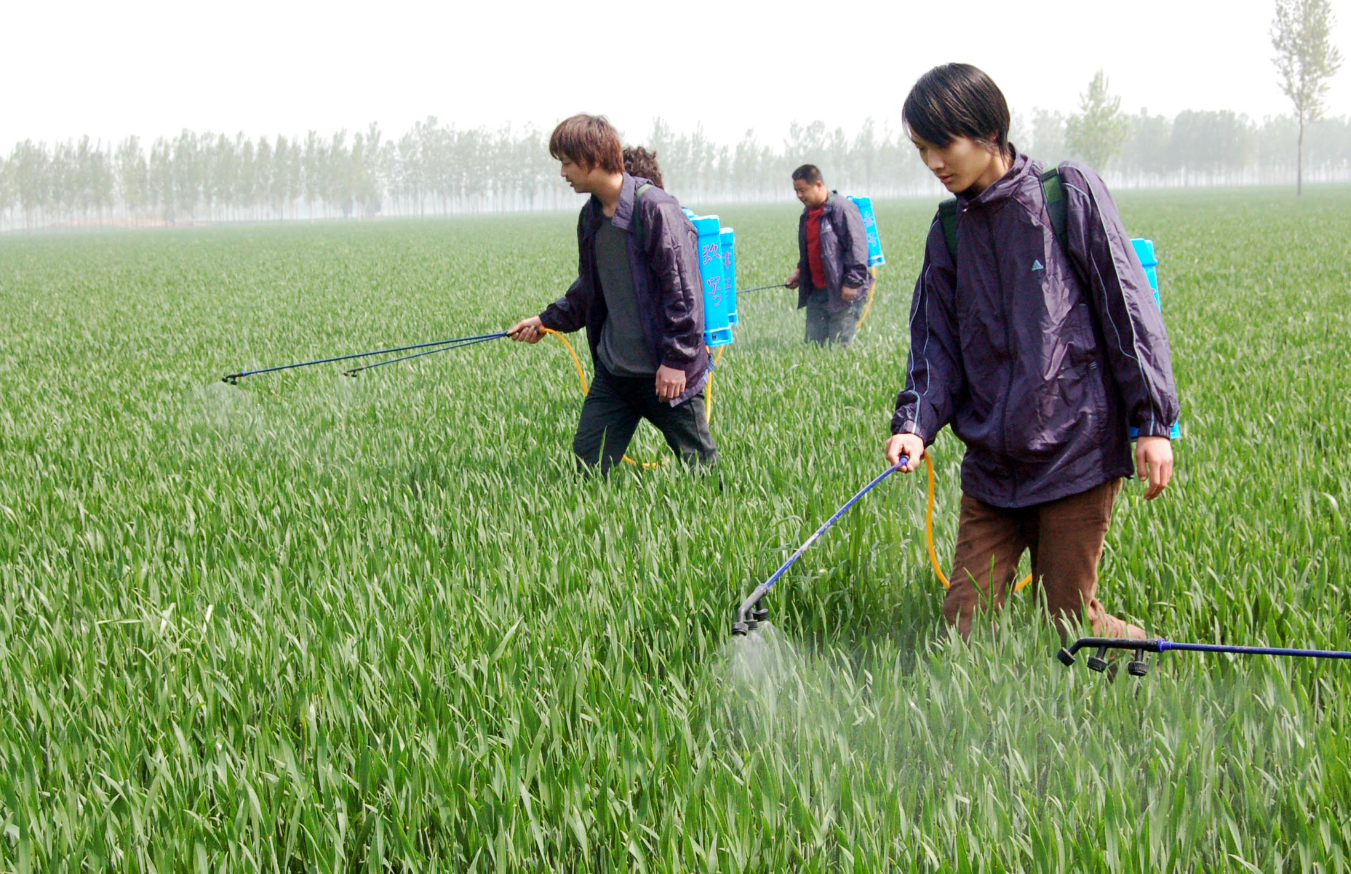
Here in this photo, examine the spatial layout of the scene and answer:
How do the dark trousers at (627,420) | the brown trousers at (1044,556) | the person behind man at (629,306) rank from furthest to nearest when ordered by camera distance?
the dark trousers at (627,420)
the person behind man at (629,306)
the brown trousers at (1044,556)

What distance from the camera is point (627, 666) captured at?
2848 millimetres

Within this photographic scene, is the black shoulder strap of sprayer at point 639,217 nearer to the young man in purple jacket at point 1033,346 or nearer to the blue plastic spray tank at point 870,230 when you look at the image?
the young man in purple jacket at point 1033,346

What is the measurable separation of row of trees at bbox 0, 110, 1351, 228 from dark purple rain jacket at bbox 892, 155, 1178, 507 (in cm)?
13304

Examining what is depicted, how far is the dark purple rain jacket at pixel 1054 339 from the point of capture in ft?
7.96

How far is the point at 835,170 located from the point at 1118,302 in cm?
16161

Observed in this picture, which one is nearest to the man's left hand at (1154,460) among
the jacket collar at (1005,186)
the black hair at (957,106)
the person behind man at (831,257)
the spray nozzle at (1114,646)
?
the spray nozzle at (1114,646)

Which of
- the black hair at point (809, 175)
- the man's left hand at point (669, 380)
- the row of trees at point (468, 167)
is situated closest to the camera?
the man's left hand at point (669, 380)

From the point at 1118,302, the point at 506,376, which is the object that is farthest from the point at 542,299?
the point at 1118,302

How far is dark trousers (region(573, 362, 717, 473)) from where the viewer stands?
4.57 metres

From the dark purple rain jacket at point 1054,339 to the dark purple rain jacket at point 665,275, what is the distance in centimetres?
175

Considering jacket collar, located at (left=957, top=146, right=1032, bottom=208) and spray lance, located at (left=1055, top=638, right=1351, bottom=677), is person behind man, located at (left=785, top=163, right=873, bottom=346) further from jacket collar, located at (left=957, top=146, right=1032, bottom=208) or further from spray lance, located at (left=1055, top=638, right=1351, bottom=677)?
spray lance, located at (left=1055, top=638, right=1351, bottom=677)

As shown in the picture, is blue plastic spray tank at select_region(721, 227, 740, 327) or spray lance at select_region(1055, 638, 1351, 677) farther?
blue plastic spray tank at select_region(721, 227, 740, 327)

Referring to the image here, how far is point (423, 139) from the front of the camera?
15300 cm

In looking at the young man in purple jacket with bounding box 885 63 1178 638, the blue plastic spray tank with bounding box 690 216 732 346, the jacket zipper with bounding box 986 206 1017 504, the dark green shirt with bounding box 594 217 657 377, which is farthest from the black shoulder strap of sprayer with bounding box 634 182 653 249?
the jacket zipper with bounding box 986 206 1017 504
